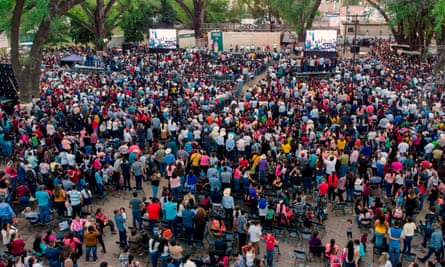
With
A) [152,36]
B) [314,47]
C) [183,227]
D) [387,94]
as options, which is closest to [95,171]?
[183,227]

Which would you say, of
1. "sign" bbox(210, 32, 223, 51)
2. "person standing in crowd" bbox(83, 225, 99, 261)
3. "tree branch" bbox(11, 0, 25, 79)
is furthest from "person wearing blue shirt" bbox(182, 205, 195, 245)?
"sign" bbox(210, 32, 223, 51)

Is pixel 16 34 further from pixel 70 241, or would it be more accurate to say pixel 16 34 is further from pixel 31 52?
pixel 70 241

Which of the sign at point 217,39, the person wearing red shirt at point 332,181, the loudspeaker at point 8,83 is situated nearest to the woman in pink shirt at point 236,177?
the person wearing red shirt at point 332,181

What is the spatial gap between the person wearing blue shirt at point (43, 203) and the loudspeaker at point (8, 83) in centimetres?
1531

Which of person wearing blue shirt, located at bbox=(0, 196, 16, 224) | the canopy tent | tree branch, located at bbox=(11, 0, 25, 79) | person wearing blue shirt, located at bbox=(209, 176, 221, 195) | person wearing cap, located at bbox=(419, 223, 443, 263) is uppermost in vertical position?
tree branch, located at bbox=(11, 0, 25, 79)

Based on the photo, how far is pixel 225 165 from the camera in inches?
521

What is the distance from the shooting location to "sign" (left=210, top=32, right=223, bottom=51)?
43.2 meters

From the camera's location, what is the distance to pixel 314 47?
3606 cm

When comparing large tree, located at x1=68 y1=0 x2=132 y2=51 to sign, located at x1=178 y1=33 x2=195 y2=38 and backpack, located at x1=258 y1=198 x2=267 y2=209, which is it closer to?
sign, located at x1=178 y1=33 x2=195 y2=38

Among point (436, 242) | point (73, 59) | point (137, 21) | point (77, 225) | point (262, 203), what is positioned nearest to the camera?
point (436, 242)

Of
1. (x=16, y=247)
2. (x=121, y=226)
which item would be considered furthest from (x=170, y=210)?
(x=16, y=247)

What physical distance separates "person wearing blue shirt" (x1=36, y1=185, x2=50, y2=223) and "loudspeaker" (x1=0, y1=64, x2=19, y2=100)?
15.3 m

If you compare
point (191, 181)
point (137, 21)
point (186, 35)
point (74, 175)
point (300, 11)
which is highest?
point (300, 11)

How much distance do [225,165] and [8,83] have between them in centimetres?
1745
